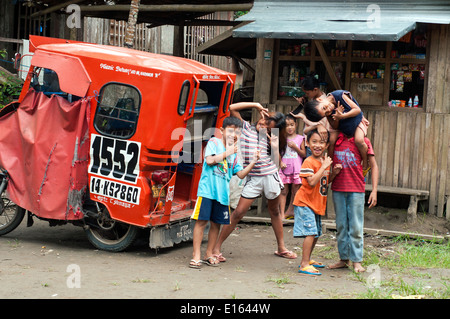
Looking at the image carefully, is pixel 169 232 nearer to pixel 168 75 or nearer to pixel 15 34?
pixel 168 75

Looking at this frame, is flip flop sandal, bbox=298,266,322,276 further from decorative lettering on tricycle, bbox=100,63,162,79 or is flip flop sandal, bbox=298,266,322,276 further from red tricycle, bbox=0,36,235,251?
decorative lettering on tricycle, bbox=100,63,162,79

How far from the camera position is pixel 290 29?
936 cm

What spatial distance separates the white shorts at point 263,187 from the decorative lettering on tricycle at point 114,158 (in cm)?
134

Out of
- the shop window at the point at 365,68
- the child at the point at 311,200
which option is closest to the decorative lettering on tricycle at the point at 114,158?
the child at the point at 311,200

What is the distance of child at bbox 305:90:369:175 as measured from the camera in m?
6.70

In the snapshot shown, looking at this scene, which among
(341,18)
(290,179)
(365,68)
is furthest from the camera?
(365,68)

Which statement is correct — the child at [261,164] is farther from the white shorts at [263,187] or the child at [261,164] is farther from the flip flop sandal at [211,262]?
the flip flop sandal at [211,262]

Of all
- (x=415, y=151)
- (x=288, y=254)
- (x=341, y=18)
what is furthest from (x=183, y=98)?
(x=415, y=151)

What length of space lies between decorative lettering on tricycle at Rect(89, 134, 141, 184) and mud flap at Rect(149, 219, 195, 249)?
0.72 metres

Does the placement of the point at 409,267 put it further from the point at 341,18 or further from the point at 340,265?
the point at 341,18

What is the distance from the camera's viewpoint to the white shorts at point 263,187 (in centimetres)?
754

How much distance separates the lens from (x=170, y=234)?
770cm

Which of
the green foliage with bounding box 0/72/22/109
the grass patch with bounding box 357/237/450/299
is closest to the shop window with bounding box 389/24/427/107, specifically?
the grass patch with bounding box 357/237/450/299

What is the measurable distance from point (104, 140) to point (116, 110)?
1.22 ft
